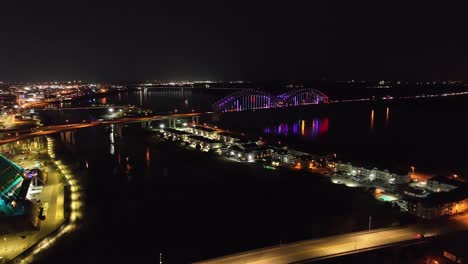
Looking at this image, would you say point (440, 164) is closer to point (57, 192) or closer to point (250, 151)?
point (250, 151)

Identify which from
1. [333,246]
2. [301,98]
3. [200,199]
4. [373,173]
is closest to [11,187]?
[200,199]

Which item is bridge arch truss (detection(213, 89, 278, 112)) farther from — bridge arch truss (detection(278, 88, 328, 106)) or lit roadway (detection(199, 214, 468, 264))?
lit roadway (detection(199, 214, 468, 264))

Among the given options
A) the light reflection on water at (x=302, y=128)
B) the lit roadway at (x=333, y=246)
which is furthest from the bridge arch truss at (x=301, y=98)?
the lit roadway at (x=333, y=246)

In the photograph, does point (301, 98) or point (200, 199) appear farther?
point (301, 98)

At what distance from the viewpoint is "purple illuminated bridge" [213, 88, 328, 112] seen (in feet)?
98.3

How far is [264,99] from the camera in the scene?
32312 millimetres

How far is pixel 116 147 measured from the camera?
40.9 feet

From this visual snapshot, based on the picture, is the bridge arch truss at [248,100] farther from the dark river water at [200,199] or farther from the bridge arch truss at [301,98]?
the dark river water at [200,199]

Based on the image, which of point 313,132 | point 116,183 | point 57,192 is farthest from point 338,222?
point 313,132

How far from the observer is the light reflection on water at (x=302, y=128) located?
17.2 metres

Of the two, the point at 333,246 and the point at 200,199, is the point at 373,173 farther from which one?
the point at 200,199

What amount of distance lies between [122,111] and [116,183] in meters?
16.4

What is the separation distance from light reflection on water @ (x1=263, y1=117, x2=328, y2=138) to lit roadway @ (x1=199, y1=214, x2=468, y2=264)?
36.9 ft

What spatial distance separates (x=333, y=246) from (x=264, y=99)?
2780 centimetres
